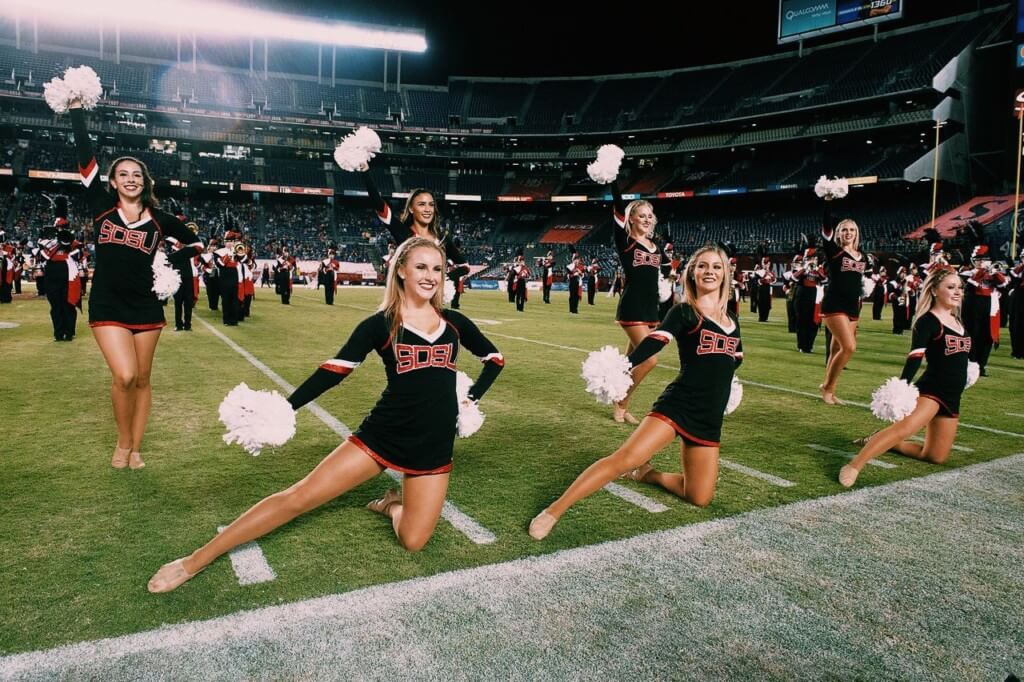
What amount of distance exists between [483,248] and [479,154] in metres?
9.05

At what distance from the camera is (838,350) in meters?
6.97

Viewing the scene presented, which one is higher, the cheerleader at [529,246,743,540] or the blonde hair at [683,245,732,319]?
the blonde hair at [683,245,732,319]

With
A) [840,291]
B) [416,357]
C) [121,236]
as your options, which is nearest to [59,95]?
[121,236]

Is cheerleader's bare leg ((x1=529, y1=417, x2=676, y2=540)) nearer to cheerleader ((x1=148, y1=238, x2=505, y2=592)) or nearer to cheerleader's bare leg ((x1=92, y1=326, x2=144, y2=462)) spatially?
cheerleader ((x1=148, y1=238, x2=505, y2=592))

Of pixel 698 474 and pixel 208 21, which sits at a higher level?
pixel 208 21

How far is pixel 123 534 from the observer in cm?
315

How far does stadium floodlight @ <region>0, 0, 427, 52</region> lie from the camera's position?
43781 mm

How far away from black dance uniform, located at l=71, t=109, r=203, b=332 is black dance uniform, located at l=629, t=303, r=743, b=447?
2942 mm

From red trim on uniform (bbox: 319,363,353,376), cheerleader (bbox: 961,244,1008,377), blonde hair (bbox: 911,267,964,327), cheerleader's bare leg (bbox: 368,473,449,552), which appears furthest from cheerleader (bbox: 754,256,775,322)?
red trim on uniform (bbox: 319,363,353,376)

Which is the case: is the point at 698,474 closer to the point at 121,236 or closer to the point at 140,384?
the point at 140,384

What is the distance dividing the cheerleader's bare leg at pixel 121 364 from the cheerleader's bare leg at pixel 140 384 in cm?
3

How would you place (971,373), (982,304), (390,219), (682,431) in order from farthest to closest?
1. (982,304)
2. (390,219)
3. (971,373)
4. (682,431)

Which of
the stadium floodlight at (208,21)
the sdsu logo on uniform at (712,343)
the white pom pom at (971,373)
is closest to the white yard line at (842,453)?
the white pom pom at (971,373)

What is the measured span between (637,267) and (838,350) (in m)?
2.71
